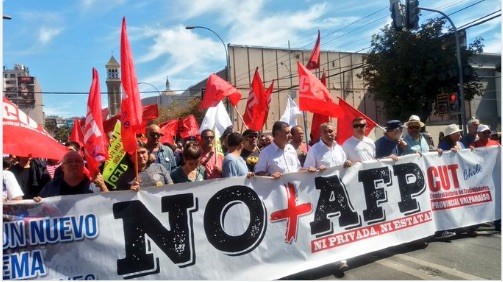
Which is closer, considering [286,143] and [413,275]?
[413,275]

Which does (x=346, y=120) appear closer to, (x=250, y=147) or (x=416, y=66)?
(x=250, y=147)

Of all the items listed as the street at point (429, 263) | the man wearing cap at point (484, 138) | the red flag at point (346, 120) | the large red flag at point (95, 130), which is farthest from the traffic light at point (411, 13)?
the large red flag at point (95, 130)

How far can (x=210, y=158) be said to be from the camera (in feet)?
19.5

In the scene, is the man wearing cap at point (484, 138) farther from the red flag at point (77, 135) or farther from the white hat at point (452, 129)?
the red flag at point (77, 135)

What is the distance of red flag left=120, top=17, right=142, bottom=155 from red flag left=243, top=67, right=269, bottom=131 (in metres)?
3.98

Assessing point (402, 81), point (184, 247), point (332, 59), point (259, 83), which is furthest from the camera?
point (332, 59)

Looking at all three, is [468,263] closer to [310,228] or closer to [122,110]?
[310,228]

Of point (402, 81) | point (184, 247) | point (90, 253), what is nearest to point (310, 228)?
point (184, 247)

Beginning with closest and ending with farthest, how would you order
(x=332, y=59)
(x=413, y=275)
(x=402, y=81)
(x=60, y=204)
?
1. (x=60, y=204)
2. (x=413, y=275)
3. (x=402, y=81)
4. (x=332, y=59)

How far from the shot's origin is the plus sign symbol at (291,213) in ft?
15.3

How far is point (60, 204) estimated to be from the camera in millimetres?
3934

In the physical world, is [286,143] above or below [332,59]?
below

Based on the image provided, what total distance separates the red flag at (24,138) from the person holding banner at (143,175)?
24.1 inches

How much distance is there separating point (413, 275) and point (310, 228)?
3.58ft
